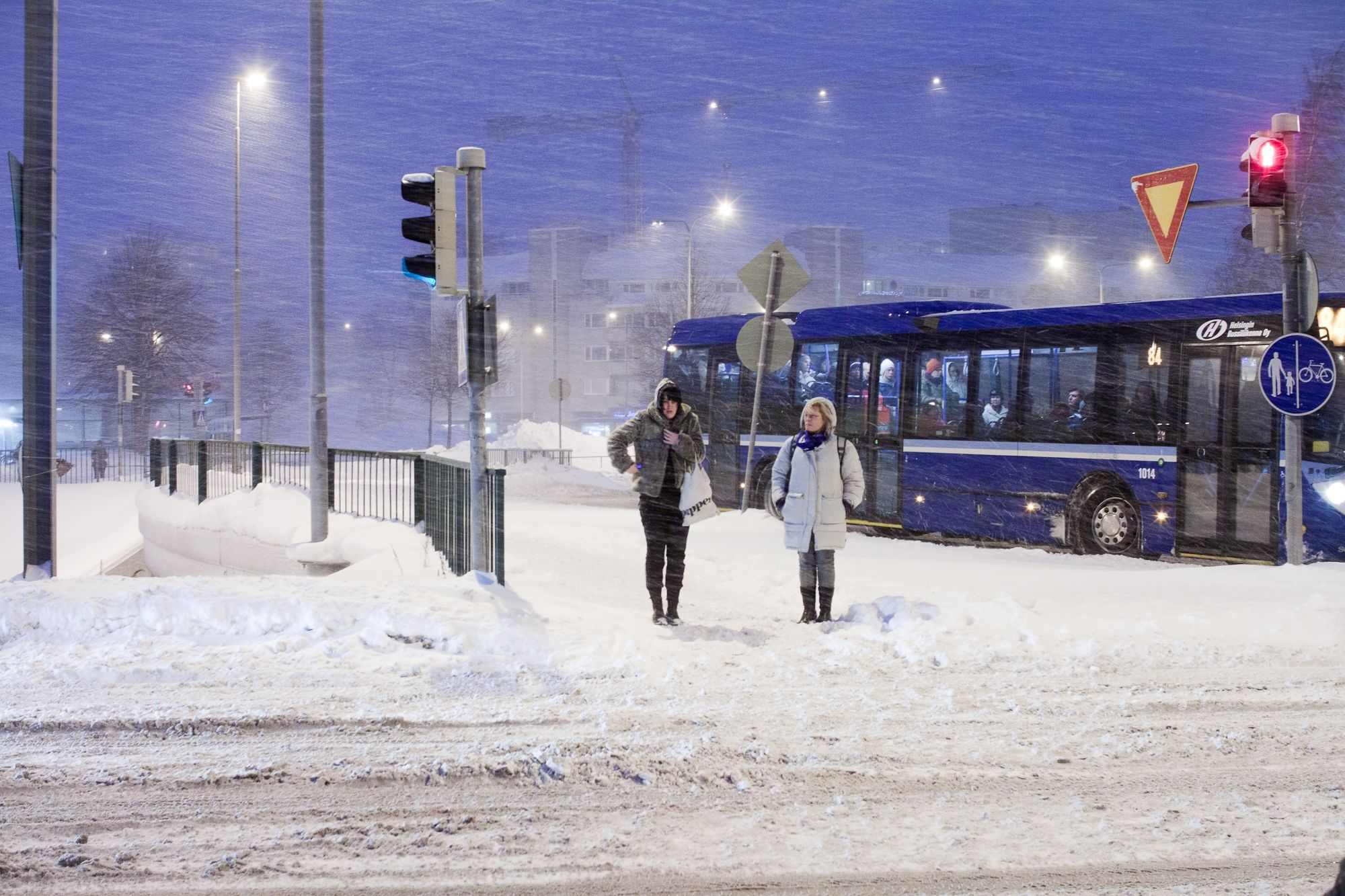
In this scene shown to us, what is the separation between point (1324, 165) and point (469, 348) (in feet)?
109

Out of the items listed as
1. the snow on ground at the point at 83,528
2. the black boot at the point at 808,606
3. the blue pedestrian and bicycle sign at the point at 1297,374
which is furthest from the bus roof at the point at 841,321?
the snow on ground at the point at 83,528

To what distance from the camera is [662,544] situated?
891 cm

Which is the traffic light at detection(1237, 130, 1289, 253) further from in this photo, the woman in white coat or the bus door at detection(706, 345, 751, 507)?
the bus door at detection(706, 345, 751, 507)

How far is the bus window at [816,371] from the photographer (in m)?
17.4

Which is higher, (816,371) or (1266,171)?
(1266,171)

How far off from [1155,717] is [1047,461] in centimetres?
884

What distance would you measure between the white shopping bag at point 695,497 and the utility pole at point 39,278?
5.72 metres

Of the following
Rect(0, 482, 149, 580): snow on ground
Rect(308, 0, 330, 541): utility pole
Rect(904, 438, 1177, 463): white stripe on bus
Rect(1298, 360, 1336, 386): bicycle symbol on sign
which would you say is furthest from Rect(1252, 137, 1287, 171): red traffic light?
Rect(0, 482, 149, 580): snow on ground

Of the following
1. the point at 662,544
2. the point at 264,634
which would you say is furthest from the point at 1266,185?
the point at 264,634

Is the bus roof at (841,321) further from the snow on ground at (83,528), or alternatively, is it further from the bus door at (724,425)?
the snow on ground at (83,528)

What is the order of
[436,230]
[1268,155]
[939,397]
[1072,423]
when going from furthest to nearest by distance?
[939,397]
[1072,423]
[1268,155]
[436,230]

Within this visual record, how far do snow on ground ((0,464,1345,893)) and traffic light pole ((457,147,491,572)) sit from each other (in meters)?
0.73

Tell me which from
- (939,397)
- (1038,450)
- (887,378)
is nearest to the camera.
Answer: (1038,450)

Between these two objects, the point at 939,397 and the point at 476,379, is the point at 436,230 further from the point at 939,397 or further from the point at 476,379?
the point at 939,397
